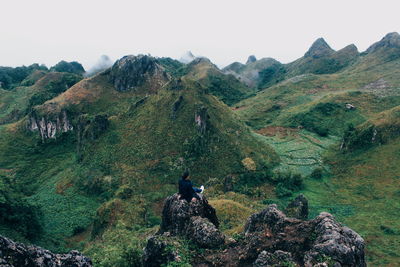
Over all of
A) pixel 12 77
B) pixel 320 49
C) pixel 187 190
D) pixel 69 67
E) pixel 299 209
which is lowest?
pixel 299 209

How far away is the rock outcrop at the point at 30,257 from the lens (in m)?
11.5

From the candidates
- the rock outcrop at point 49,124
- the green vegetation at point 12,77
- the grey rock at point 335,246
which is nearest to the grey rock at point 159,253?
the grey rock at point 335,246

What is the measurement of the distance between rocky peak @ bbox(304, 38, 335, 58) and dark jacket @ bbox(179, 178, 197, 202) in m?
193

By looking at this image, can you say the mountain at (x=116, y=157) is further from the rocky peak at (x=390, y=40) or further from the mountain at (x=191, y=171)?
the rocky peak at (x=390, y=40)

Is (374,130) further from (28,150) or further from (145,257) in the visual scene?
(28,150)

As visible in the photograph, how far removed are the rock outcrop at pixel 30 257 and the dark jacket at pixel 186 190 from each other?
738cm

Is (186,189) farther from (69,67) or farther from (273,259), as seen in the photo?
(69,67)

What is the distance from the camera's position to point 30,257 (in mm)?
12297

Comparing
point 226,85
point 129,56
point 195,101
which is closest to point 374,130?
point 195,101

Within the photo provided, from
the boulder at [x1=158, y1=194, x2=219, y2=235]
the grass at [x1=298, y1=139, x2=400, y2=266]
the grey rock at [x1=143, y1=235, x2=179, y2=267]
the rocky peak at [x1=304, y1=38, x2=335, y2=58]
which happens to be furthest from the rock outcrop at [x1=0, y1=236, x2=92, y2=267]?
the rocky peak at [x1=304, y1=38, x2=335, y2=58]

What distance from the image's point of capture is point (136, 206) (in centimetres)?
3975

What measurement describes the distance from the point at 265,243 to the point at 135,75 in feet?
276

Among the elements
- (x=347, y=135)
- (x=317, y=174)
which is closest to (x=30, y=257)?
(x=317, y=174)

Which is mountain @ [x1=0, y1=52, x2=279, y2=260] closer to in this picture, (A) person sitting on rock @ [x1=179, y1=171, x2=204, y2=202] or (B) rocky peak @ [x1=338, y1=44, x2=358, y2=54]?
(A) person sitting on rock @ [x1=179, y1=171, x2=204, y2=202]
